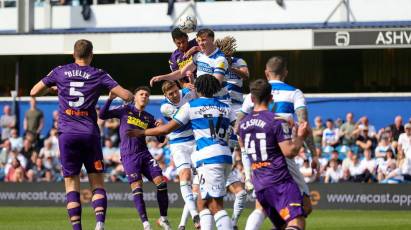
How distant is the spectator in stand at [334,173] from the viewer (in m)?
26.4

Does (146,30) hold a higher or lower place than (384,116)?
higher

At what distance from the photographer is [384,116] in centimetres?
3109

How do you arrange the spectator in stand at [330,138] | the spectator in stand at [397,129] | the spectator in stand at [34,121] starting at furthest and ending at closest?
1. the spectator in stand at [34,121]
2. the spectator in stand at [330,138]
3. the spectator in stand at [397,129]

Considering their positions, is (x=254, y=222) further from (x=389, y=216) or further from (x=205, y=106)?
(x=389, y=216)

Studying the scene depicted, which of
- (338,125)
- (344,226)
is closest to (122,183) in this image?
(338,125)

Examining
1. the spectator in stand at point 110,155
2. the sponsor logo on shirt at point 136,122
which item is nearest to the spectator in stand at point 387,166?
the spectator in stand at point 110,155

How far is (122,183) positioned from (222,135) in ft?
47.6

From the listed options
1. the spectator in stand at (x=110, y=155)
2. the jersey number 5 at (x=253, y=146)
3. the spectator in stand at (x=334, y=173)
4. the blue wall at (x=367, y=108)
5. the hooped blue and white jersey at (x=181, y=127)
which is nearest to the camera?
the jersey number 5 at (x=253, y=146)

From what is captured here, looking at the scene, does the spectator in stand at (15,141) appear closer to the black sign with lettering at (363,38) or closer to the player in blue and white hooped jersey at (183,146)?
the black sign with lettering at (363,38)

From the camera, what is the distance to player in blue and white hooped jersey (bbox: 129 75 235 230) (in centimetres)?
1288

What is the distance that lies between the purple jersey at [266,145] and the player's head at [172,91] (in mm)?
5203

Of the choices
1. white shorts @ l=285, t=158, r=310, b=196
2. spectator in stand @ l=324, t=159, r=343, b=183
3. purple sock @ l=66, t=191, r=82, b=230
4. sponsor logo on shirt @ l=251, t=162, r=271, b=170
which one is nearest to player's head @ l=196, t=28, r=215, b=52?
purple sock @ l=66, t=191, r=82, b=230

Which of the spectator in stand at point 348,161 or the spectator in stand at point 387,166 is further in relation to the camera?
the spectator in stand at point 348,161

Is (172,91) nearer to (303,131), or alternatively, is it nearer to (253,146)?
(253,146)
